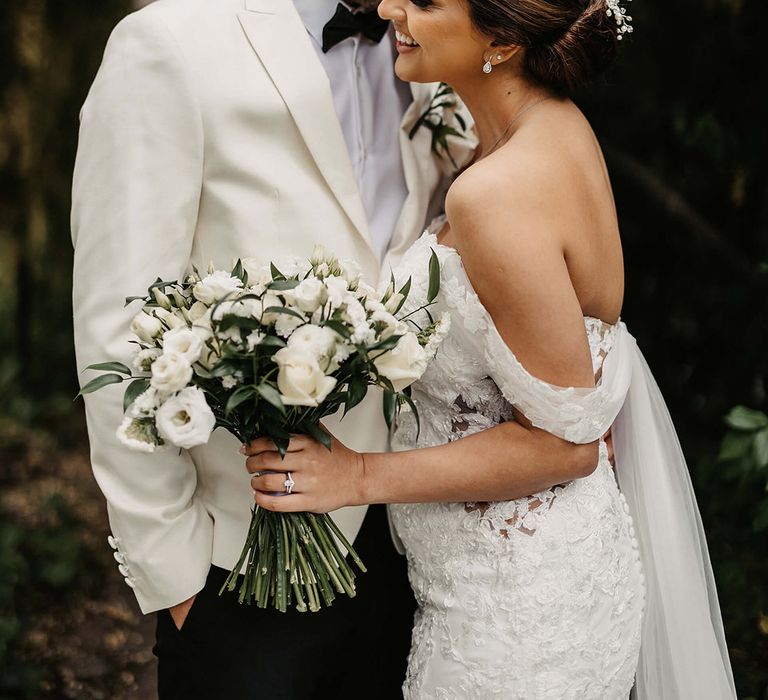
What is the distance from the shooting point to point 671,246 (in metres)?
3.63

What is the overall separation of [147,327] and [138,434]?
184 mm

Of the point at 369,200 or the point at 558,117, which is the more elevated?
the point at 558,117

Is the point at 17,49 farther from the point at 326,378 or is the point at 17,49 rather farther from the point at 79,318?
the point at 326,378

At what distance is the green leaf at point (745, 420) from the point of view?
8.15 ft

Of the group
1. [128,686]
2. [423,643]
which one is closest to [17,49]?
[128,686]

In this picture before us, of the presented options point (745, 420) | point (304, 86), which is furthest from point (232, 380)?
point (745, 420)

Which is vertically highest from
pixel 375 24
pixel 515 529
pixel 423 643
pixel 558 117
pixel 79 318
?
pixel 375 24

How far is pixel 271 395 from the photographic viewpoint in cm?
150

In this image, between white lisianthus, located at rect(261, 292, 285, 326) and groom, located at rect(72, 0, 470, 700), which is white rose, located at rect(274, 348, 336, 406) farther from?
groom, located at rect(72, 0, 470, 700)

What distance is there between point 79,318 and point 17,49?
3.50 m

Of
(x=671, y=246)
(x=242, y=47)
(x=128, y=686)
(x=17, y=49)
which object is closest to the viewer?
(x=242, y=47)

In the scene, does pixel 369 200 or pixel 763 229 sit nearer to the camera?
pixel 369 200

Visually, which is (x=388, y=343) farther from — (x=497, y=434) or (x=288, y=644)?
(x=288, y=644)

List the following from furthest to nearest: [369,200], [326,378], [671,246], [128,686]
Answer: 1. [128,686]
2. [671,246]
3. [369,200]
4. [326,378]
